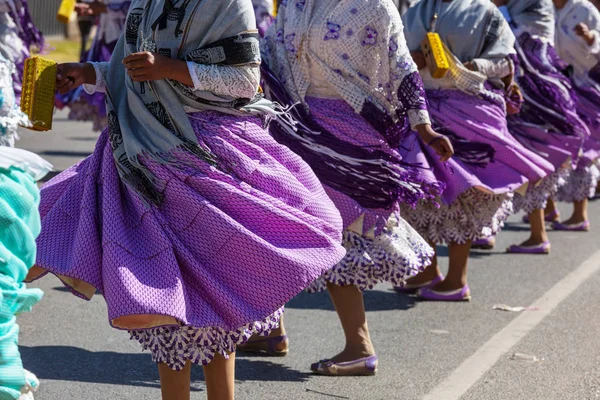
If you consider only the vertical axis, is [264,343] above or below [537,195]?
above

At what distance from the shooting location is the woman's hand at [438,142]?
202 inches

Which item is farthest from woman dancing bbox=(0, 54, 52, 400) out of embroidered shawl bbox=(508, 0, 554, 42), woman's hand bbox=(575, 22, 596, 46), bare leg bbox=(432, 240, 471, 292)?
woman's hand bbox=(575, 22, 596, 46)

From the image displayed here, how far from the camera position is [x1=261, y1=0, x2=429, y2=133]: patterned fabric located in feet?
17.1

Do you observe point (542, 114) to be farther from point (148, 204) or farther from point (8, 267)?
point (8, 267)

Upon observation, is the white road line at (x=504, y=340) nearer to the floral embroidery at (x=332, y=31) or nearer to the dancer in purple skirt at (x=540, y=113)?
the dancer in purple skirt at (x=540, y=113)

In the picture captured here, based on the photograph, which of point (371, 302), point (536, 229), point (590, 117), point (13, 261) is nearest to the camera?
point (13, 261)

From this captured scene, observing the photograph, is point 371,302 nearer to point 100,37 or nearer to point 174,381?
point 174,381

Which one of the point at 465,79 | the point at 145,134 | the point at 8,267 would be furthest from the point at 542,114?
the point at 8,267

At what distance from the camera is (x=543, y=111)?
830 centimetres

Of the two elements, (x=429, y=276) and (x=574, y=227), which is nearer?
(x=429, y=276)

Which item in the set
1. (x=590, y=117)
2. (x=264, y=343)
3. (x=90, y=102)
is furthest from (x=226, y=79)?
(x=90, y=102)

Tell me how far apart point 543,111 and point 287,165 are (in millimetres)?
4457

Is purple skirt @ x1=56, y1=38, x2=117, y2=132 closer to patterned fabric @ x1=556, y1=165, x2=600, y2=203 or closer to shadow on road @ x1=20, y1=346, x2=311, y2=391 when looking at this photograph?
patterned fabric @ x1=556, y1=165, x2=600, y2=203

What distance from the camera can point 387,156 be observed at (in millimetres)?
5375
